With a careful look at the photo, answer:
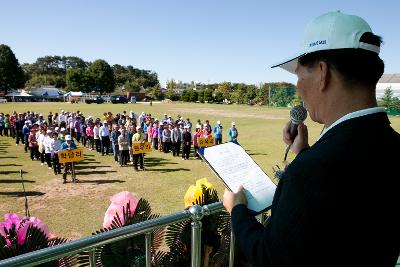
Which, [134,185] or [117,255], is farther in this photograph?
[134,185]

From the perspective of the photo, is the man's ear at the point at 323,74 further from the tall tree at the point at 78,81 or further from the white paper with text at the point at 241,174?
the tall tree at the point at 78,81

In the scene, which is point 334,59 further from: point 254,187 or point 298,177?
point 254,187

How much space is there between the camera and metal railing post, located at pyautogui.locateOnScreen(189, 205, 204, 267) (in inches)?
90.9

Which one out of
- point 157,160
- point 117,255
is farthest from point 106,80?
point 117,255

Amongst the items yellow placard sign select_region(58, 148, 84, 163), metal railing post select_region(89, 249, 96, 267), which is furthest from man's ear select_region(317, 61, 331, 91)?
yellow placard sign select_region(58, 148, 84, 163)

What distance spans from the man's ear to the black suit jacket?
0.68 feet

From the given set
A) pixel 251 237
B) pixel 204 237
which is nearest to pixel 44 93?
pixel 204 237

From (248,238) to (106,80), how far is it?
122 meters

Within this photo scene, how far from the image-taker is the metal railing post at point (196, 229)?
231 centimetres

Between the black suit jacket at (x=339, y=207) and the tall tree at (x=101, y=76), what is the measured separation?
121 m

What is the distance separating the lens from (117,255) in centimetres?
242

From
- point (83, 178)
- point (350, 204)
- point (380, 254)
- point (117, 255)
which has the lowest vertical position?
point (83, 178)

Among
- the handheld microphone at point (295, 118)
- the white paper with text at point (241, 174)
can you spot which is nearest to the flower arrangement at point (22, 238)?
the white paper with text at point (241, 174)

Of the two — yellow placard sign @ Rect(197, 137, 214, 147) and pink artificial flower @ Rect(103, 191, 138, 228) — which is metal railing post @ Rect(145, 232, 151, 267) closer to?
pink artificial flower @ Rect(103, 191, 138, 228)
